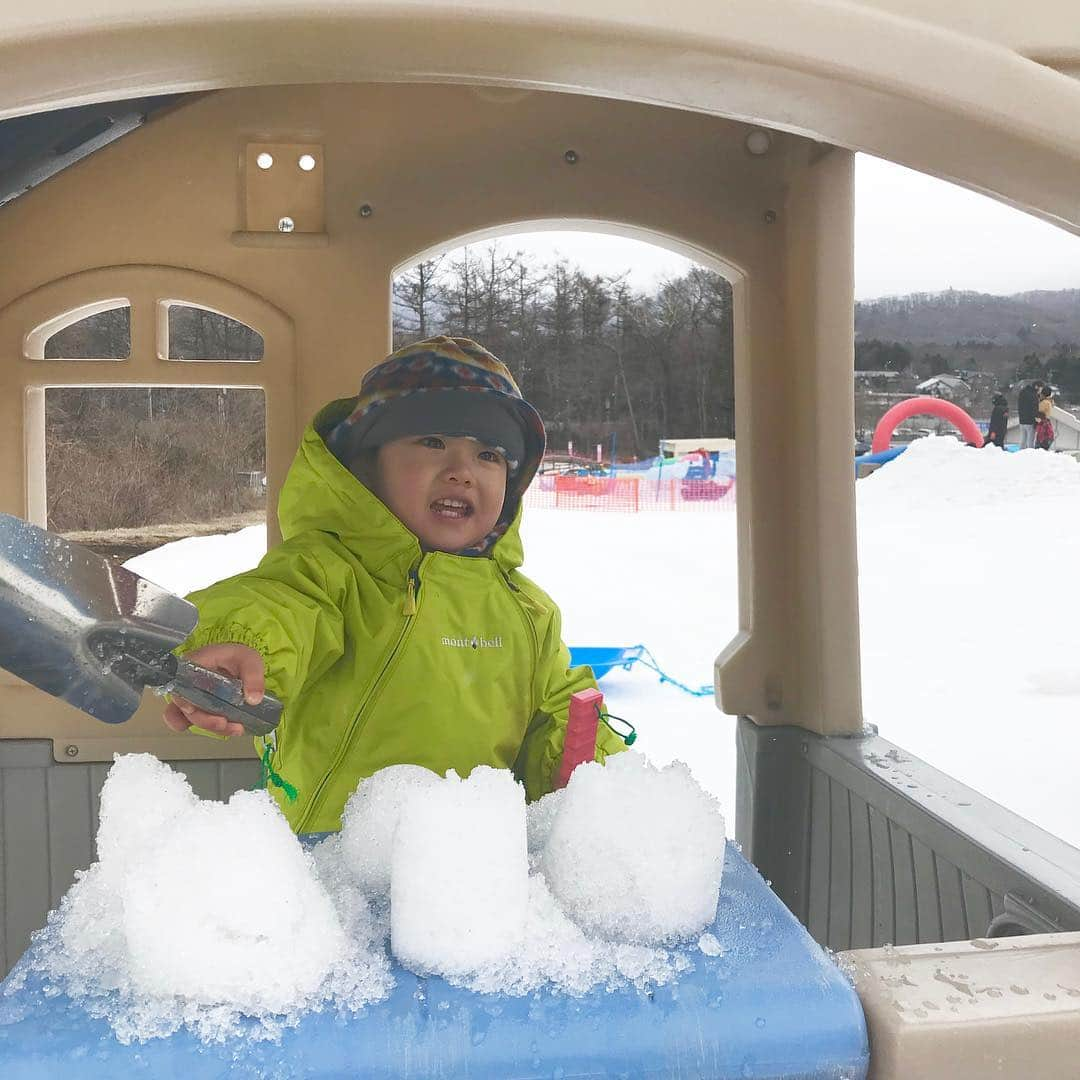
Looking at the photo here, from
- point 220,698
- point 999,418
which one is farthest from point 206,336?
point 999,418

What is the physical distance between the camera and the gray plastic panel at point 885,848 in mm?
1368

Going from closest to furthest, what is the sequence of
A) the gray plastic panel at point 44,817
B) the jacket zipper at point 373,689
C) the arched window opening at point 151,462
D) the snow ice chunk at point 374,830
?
1. the snow ice chunk at point 374,830
2. the jacket zipper at point 373,689
3. the gray plastic panel at point 44,817
4. the arched window opening at point 151,462

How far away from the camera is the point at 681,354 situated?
17.6ft

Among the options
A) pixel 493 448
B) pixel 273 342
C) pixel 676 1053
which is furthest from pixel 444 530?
pixel 676 1053

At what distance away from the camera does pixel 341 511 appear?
1.76m

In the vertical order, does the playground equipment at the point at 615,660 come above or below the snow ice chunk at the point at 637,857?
below

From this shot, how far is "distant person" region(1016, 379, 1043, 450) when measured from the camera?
8320mm

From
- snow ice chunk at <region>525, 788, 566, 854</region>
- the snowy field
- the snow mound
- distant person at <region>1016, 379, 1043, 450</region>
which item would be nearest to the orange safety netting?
the snowy field

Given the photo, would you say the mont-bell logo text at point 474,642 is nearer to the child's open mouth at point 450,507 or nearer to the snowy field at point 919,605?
the child's open mouth at point 450,507

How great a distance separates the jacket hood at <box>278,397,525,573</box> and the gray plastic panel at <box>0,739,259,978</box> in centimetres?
62

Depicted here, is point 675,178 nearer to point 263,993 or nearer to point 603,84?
point 603,84

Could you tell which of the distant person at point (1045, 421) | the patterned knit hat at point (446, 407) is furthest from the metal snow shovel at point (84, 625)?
the distant person at point (1045, 421)

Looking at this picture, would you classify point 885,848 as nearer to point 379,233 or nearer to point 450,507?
point 450,507

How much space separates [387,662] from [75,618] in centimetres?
94
